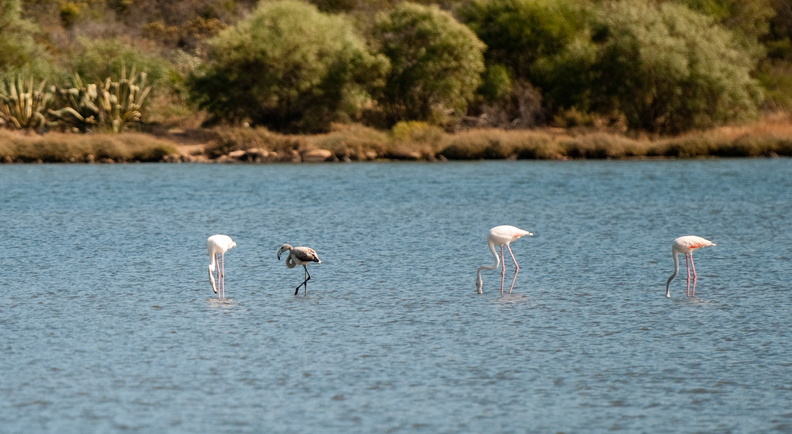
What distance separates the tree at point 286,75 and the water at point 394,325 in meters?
21.8

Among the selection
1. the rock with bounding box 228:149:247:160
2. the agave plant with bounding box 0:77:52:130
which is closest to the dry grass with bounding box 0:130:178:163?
the rock with bounding box 228:149:247:160

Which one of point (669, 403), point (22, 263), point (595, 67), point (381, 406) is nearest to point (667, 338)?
point (669, 403)

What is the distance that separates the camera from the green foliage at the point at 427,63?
4612 cm

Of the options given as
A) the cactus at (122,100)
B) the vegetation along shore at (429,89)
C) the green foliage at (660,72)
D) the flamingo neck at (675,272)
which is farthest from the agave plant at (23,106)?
the flamingo neck at (675,272)

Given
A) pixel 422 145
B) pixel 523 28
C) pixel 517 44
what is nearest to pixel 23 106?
pixel 422 145

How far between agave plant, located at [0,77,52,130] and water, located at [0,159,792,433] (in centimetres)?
2053

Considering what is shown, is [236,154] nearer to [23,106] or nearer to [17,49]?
[23,106]

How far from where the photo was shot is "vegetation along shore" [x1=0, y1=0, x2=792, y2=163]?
42219 millimetres

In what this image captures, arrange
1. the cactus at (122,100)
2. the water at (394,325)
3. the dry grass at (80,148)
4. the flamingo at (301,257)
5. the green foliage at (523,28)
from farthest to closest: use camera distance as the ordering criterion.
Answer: the green foliage at (523,28) → the cactus at (122,100) → the dry grass at (80,148) → the flamingo at (301,257) → the water at (394,325)

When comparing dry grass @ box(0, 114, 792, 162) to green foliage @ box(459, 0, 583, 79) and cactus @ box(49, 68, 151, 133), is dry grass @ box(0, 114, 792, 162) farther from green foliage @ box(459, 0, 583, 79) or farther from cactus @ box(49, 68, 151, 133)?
green foliage @ box(459, 0, 583, 79)

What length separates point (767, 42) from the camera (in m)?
54.9

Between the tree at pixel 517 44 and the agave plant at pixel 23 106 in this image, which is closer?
the agave plant at pixel 23 106

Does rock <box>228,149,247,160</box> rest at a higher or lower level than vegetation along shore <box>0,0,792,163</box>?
lower

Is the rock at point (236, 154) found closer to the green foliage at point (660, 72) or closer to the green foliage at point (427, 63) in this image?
the green foliage at point (427, 63)
